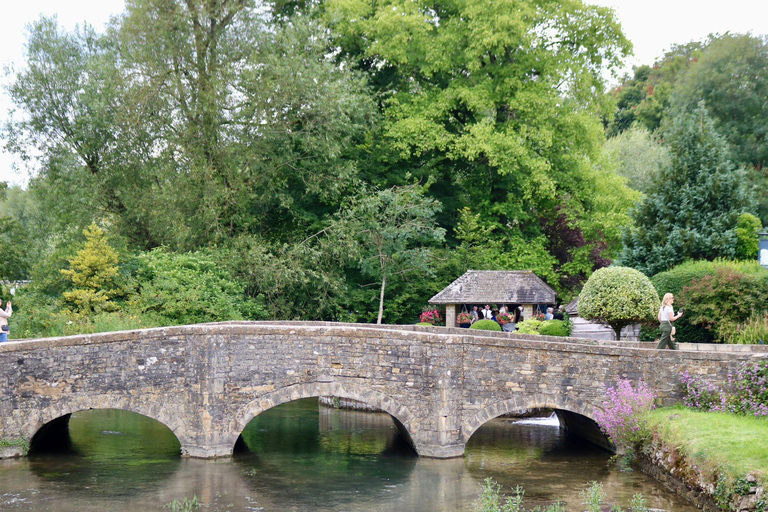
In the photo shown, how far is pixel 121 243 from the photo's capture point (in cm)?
2670

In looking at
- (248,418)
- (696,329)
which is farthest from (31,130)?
(696,329)

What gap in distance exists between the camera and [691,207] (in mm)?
25328

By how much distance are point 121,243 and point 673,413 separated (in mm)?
18652

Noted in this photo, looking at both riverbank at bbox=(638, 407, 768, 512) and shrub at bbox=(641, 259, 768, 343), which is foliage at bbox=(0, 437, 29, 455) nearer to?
riverbank at bbox=(638, 407, 768, 512)

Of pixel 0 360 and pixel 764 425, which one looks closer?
pixel 764 425

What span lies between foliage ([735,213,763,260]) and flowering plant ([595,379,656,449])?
10.2 meters

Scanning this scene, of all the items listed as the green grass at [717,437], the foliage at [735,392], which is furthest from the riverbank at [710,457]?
the foliage at [735,392]

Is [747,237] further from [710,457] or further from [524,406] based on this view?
[710,457]

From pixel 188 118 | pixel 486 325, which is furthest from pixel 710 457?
pixel 188 118

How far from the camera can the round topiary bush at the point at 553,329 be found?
23.8m

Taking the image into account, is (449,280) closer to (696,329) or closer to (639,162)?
(696,329)

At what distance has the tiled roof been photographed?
27.4m

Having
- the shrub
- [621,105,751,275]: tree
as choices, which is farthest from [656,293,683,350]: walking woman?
[621,105,751,275]: tree

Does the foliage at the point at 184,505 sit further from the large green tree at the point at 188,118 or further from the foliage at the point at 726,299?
the large green tree at the point at 188,118
